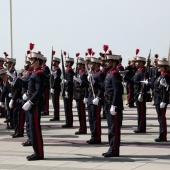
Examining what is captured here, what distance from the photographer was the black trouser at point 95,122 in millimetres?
13094

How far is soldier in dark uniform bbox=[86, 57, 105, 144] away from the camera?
13.0 meters

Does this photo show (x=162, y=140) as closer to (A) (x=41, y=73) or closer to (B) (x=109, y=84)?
(B) (x=109, y=84)

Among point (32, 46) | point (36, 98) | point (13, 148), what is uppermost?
point (32, 46)

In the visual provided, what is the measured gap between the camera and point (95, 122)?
1320 cm

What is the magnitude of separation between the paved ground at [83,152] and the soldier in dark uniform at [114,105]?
252 mm

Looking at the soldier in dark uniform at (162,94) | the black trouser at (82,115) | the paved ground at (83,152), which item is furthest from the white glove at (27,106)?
the black trouser at (82,115)

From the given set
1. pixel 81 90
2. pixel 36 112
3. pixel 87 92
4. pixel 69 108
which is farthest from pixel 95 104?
pixel 69 108

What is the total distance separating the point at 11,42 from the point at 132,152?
67.3 ft

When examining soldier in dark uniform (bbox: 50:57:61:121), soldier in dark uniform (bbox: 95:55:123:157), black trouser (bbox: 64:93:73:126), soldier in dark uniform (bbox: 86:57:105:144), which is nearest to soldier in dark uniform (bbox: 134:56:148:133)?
soldier in dark uniform (bbox: 86:57:105:144)

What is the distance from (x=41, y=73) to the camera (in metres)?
11.0

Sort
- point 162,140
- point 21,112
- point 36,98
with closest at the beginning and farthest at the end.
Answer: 1. point 36,98
2. point 162,140
3. point 21,112

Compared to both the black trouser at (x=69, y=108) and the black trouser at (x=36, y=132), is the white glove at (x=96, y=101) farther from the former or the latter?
the black trouser at (x=69, y=108)

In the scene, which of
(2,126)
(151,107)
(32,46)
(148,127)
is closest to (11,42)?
(151,107)

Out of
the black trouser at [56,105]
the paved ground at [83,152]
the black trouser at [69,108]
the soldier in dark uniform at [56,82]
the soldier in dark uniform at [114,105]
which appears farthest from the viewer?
the black trouser at [56,105]
